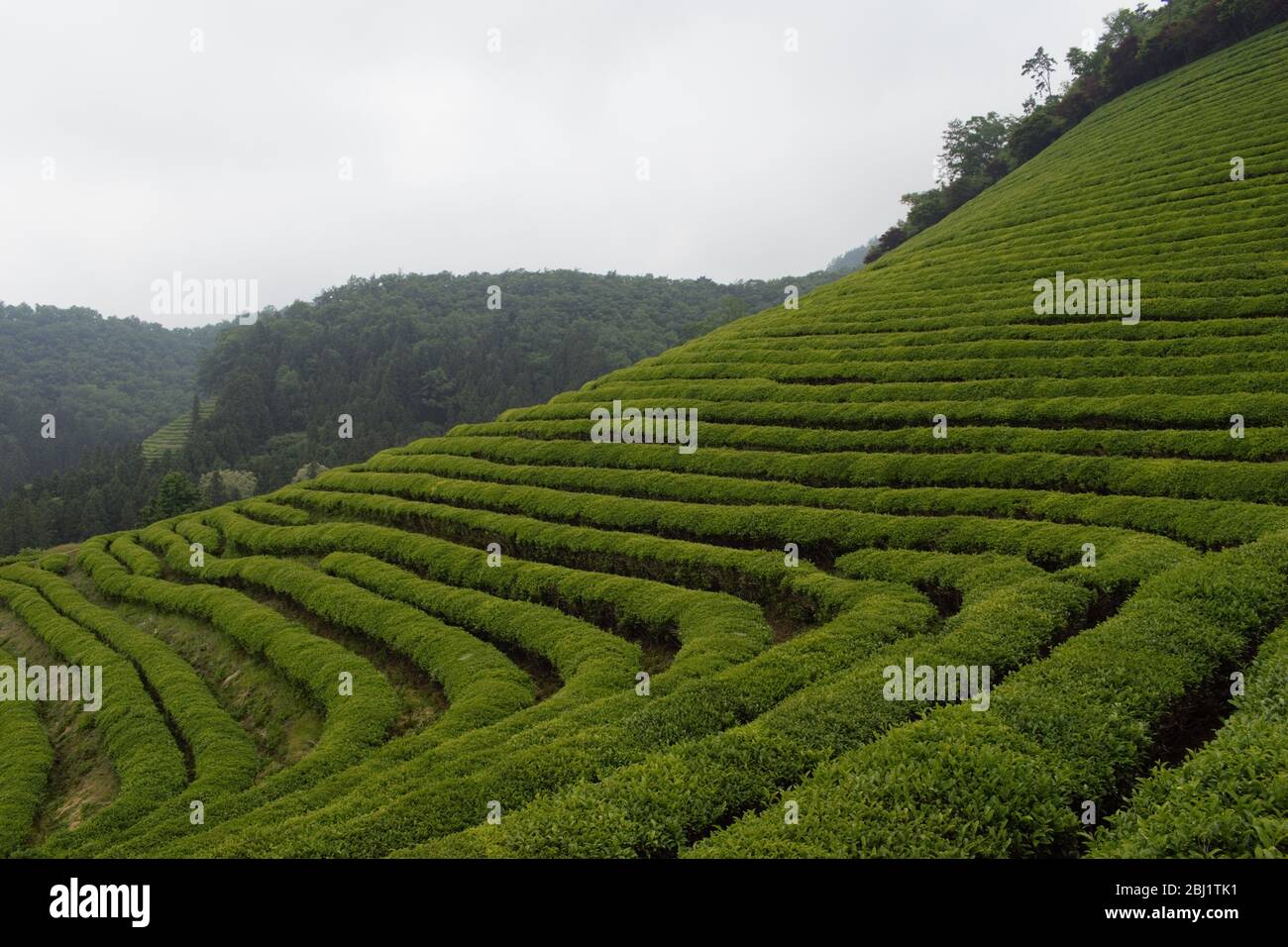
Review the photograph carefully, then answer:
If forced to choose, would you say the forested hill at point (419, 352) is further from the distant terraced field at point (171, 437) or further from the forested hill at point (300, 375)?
the distant terraced field at point (171, 437)

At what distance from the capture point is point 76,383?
142 metres

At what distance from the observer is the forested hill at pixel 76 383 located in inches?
4658

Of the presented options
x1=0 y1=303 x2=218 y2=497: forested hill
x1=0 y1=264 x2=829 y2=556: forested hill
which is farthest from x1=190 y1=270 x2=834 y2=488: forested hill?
x1=0 y1=303 x2=218 y2=497: forested hill

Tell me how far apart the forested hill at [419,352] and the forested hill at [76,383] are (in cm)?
1545

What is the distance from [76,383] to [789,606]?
162937 millimetres

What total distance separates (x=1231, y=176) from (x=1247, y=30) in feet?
117

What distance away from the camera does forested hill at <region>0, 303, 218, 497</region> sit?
118 meters

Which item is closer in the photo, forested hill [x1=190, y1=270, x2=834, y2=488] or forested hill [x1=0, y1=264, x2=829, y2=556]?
forested hill [x1=0, y1=264, x2=829, y2=556]

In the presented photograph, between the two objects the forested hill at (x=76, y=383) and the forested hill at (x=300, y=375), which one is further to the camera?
the forested hill at (x=76, y=383)

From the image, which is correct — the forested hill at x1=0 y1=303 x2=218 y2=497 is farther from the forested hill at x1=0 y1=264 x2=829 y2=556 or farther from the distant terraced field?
the distant terraced field

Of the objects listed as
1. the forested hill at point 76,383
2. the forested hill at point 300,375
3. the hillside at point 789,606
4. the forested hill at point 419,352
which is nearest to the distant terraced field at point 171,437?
the forested hill at point 300,375

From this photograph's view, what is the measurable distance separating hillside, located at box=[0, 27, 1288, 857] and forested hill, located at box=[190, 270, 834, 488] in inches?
2521
